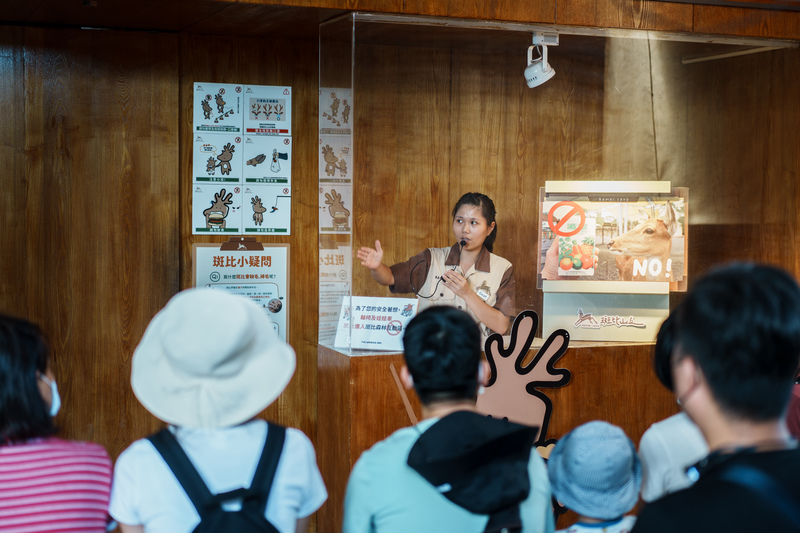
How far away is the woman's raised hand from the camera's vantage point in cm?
308

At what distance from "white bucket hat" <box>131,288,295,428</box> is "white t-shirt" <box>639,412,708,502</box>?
0.77 metres

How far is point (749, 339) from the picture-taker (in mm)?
1015

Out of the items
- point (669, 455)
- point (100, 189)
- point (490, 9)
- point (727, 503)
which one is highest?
point (490, 9)

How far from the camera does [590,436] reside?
1.35 m

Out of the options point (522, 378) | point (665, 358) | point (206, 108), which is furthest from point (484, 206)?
point (665, 358)

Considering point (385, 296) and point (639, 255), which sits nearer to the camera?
point (385, 296)

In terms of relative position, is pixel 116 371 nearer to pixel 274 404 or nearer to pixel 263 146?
pixel 274 404

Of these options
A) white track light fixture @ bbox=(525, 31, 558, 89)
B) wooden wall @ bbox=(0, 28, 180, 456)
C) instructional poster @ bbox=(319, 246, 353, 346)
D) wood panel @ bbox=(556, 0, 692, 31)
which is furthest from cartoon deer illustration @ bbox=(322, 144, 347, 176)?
wood panel @ bbox=(556, 0, 692, 31)

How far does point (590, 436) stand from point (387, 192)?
1.93 meters

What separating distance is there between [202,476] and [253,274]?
2.38m

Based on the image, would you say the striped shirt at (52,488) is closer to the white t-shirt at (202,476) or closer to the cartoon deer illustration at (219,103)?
the white t-shirt at (202,476)

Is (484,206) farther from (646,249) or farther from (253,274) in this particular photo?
(253,274)

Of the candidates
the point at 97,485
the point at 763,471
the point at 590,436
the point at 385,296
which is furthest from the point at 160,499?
the point at 385,296

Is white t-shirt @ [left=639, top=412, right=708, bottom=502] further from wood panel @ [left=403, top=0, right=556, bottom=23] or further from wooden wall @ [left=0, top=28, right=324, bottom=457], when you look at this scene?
wooden wall @ [left=0, top=28, right=324, bottom=457]
